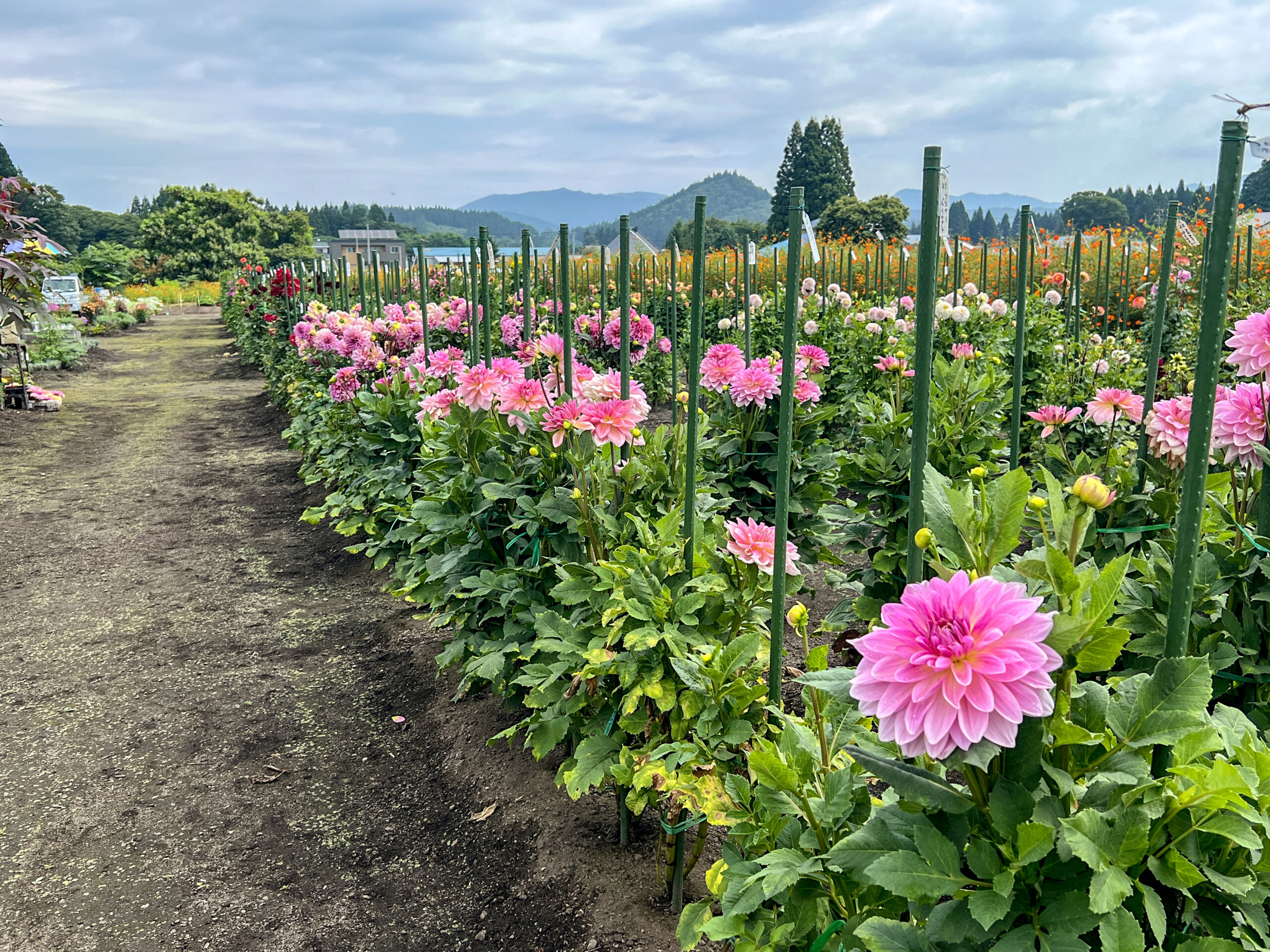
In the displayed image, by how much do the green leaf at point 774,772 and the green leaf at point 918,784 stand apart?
31 centimetres

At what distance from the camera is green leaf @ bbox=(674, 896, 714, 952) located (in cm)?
153

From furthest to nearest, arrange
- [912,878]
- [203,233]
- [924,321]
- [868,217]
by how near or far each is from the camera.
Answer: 1. [203,233]
2. [868,217]
3. [924,321]
4. [912,878]

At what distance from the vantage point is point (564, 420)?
2.11 metres

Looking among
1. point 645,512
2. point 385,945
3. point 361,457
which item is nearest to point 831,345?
point 361,457

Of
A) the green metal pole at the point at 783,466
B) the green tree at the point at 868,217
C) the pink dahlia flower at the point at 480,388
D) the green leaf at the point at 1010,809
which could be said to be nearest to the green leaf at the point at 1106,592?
the green leaf at the point at 1010,809

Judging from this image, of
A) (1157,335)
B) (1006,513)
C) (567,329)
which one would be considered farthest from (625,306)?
(1006,513)

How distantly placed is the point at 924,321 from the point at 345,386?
4.24 metres

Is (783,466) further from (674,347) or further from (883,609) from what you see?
(674,347)

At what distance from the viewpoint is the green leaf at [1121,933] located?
30.1 inches

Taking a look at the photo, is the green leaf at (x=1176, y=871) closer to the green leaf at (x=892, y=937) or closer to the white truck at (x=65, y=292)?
the green leaf at (x=892, y=937)

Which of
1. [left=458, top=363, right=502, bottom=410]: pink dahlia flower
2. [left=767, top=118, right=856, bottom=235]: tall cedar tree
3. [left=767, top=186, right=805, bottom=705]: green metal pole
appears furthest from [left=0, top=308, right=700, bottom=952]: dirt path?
[left=767, top=118, right=856, bottom=235]: tall cedar tree

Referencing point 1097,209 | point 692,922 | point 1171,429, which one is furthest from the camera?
point 1097,209

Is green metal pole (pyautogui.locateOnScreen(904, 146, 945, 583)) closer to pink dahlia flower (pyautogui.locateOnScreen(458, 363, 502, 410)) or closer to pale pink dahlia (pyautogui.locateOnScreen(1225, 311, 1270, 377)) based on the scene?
pale pink dahlia (pyautogui.locateOnScreen(1225, 311, 1270, 377))

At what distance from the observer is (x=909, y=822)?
35.9 inches
